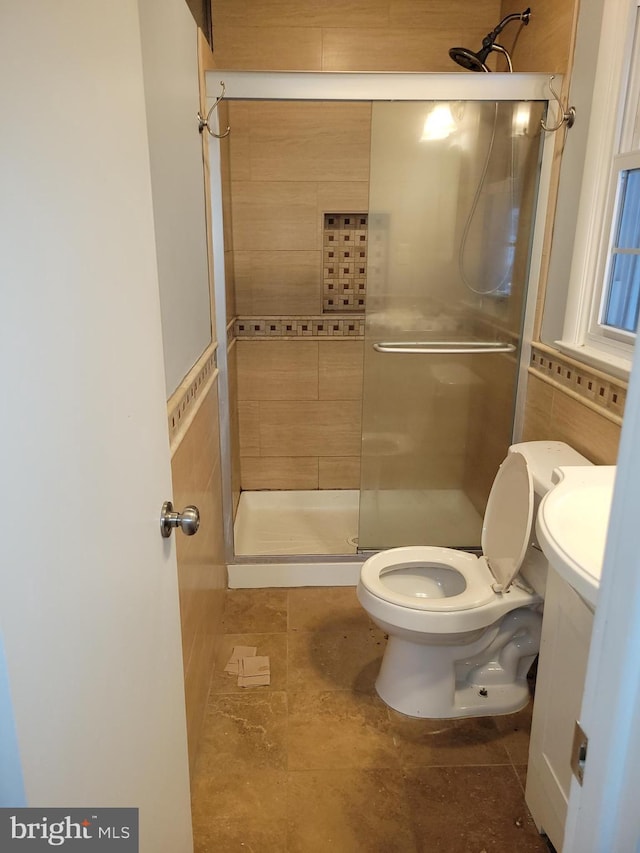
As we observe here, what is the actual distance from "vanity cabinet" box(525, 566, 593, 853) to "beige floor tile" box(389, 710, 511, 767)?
8.4 inches

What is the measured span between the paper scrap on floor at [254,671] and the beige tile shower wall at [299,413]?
4.37ft

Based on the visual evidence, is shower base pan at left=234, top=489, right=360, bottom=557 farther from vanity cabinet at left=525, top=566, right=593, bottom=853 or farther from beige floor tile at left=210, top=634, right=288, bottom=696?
vanity cabinet at left=525, top=566, right=593, bottom=853

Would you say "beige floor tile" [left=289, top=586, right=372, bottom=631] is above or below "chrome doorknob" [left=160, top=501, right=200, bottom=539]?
below

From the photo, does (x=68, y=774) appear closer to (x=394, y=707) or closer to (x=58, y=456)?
(x=58, y=456)

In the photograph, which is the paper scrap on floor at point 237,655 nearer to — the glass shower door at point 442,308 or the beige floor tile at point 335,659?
the beige floor tile at point 335,659

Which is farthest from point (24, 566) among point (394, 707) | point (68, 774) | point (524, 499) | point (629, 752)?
point (394, 707)

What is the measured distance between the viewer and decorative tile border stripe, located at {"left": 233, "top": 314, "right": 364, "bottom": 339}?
326 centimetres

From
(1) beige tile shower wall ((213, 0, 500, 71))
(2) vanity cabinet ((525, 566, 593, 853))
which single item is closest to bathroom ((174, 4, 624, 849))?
(1) beige tile shower wall ((213, 0, 500, 71))

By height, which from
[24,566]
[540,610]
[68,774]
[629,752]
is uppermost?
[24,566]

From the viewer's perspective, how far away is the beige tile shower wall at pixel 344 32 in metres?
2.81

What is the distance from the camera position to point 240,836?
1586mm

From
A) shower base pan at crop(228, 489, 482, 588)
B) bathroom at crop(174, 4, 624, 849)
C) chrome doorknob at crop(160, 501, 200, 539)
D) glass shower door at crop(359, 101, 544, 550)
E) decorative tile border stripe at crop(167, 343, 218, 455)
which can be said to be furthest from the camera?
shower base pan at crop(228, 489, 482, 588)

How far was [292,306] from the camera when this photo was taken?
10.7ft

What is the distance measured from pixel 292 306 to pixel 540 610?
1.96 meters
